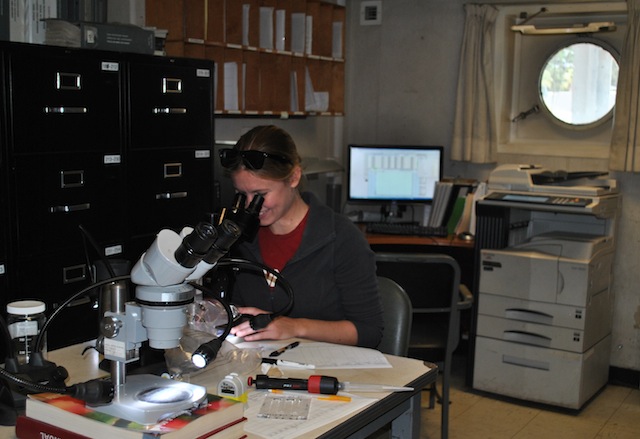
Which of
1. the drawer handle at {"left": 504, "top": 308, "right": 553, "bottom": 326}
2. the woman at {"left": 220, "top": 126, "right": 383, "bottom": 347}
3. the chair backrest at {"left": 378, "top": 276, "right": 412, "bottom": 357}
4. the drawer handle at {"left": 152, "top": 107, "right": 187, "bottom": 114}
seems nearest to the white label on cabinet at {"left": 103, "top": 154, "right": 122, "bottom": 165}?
the drawer handle at {"left": 152, "top": 107, "right": 187, "bottom": 114}

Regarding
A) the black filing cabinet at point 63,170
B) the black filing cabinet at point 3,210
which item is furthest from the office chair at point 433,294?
the black filing cabinet at point 3,210

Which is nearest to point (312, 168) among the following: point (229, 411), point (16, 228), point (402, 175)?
point (402, 175)

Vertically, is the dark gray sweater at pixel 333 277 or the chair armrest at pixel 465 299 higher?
the dark gray sweater at pixel 333 277

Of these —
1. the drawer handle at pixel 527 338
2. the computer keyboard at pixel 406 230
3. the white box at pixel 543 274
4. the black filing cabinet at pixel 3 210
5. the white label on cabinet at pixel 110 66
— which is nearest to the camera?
the black filing cabinet at pixel 3 210

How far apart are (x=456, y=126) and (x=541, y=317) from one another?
139 cm

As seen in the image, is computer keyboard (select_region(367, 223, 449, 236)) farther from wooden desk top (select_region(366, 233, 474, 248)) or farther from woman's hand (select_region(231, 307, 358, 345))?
woman's hand (select_region(231, 307, 358, 345))

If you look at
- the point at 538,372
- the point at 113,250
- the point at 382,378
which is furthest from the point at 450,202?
the point at 382,378

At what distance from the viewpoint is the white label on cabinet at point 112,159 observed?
3135 millimetres

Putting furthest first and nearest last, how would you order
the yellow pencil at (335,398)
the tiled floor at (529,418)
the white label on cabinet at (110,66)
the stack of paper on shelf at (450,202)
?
the stack of paper on shelf at (450,202) < the tiled floor at (529,418) < the white label on cabinet at (110,66) < the yellow pencil at (335,398)

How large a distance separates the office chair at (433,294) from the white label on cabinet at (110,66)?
127 centimetres

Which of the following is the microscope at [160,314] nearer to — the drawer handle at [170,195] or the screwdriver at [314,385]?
the screwdriver at [314,385]

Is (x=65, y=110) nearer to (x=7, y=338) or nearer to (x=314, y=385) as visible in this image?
(x=7, y=338)

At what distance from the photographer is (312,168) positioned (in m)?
4.68

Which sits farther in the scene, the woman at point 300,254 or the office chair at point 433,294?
the office chair at point 433,294
